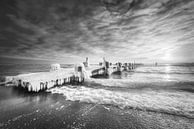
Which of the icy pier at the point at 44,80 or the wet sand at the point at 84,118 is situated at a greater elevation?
the icy pier at the point at 44,80

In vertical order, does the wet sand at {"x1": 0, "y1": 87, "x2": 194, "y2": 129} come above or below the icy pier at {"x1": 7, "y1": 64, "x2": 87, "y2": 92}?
below

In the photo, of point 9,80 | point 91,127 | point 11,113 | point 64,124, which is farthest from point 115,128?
point 9,80

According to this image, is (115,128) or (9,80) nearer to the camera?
(115,128)

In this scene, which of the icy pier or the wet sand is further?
the icy pier

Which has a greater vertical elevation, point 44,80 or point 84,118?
point 44,80

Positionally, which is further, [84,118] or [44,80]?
[44,80]

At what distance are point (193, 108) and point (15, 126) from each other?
12.9 meters

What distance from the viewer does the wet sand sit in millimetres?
5141

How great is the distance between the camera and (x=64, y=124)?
5.36 m

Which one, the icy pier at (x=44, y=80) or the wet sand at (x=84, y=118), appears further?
the icy pier at (x=44, y=80)

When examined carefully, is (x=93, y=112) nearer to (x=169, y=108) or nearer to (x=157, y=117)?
(x=157, y=117)

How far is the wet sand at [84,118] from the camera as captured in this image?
514 centimetres

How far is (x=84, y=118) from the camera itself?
19.7ft

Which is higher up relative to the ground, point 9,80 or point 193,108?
point 9,80
